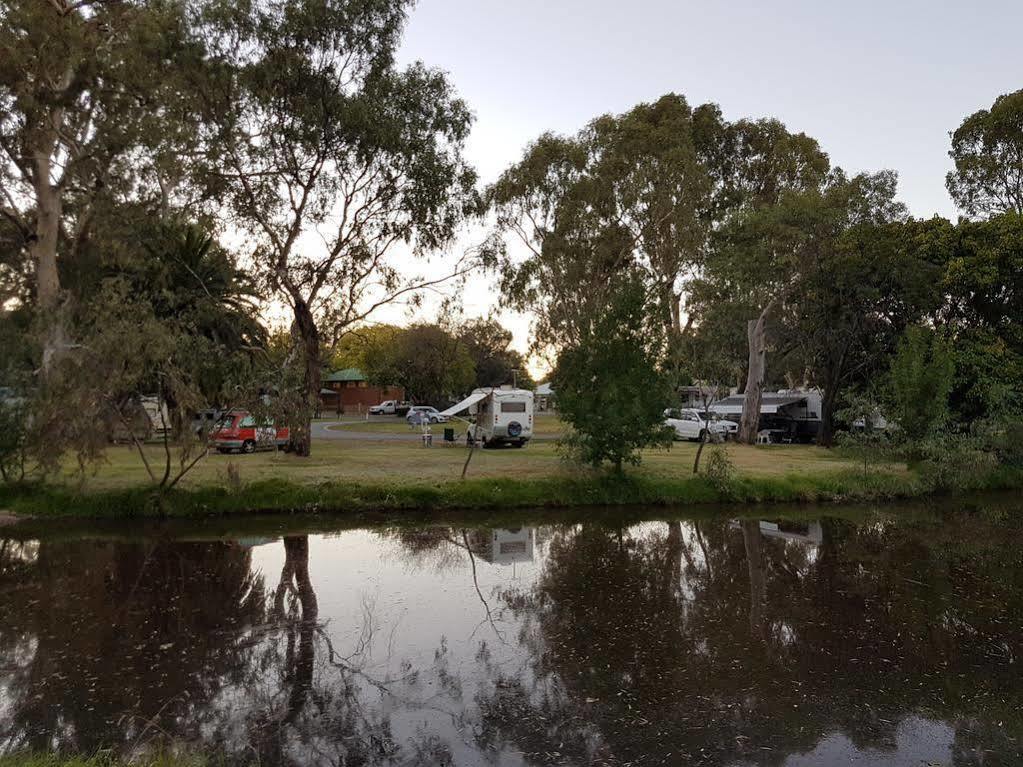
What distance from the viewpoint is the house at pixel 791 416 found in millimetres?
36250

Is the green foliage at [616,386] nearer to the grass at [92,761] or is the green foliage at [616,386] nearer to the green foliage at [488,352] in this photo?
the grass at [92,761]

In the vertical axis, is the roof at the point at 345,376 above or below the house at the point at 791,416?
above

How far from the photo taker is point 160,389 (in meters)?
16.1

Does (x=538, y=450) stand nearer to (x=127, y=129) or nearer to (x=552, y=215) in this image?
(x=552, y=215)

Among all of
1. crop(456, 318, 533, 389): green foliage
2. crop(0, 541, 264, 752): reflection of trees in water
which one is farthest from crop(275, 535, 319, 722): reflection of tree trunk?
crop(456, 318, 533, 389): green foliage

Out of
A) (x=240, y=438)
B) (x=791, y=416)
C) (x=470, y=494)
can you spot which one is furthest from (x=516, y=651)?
(x=791, y=416)

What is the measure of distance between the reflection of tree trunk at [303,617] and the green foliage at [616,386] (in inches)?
317

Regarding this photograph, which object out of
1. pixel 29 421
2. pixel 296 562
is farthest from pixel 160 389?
pixel 296 562

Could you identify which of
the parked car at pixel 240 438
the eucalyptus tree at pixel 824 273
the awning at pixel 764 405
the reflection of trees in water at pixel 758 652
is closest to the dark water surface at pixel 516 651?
the reflection of trees in water at pixel 758 652

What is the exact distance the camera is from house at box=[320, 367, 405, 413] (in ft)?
230

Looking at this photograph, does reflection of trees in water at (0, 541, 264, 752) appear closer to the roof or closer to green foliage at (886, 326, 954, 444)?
green foliage at (886, 326, 954, 444)

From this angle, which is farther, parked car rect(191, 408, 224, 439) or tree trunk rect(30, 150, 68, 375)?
tree trunk rect(30, 150, 68, 375)

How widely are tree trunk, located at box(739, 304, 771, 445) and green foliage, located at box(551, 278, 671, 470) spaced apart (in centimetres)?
1555

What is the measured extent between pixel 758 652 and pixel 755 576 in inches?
150
